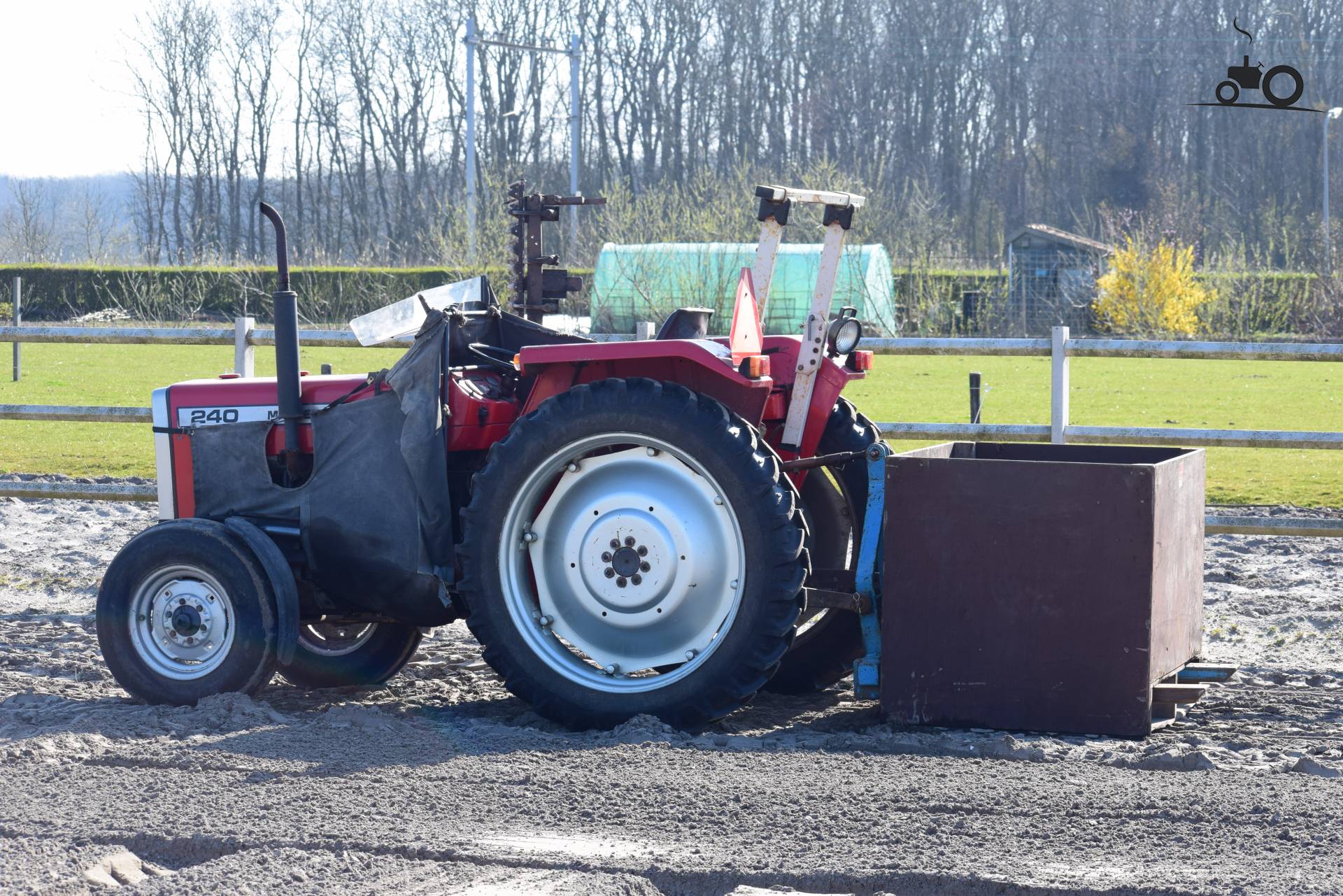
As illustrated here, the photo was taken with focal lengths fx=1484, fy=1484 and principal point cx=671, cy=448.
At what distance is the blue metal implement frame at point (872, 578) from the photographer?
4.73 m

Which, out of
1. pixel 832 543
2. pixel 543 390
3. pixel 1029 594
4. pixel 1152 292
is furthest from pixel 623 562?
pixel 1152 292

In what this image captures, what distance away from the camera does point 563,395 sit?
4.71 meters

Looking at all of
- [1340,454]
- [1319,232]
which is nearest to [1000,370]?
[1340,454]

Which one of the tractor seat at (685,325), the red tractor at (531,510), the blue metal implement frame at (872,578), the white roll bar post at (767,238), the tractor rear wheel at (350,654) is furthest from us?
the tractor rear wheel at (350,654)

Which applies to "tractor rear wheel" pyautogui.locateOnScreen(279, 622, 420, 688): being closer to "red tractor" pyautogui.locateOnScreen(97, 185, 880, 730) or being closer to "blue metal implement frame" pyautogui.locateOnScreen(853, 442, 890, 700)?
"red tractor" pyautogui.locateOnScreen(97, 185, 880, 730)

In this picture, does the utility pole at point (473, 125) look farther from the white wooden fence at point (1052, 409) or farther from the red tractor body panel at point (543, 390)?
the red tractor body panel at point (543, 390)

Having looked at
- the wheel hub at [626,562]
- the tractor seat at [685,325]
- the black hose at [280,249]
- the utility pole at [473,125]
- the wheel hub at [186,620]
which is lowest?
the wheel hub at [186,620]

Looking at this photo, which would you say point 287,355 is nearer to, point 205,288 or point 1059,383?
point 1059,383

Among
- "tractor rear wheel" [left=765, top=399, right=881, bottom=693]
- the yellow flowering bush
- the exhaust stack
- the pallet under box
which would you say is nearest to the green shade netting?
the yellow flowering bush

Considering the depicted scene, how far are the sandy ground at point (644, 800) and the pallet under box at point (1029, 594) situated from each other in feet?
0.38

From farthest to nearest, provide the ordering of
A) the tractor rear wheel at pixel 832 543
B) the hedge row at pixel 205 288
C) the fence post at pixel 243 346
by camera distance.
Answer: the hedge row at pixel 205 288 < the fence post at pixel 243 346 < the tractor rear wheel at pixel 832 543

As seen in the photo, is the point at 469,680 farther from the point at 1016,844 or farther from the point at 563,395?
the point at 1016,844

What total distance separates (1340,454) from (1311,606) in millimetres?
8916

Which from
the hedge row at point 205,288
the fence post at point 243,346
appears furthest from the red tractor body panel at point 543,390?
the hedge row at point 205,288
